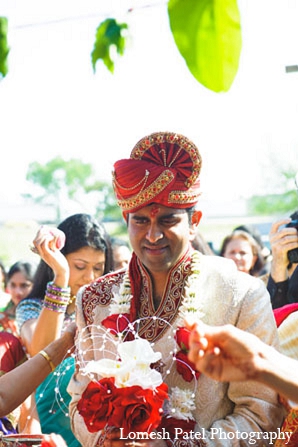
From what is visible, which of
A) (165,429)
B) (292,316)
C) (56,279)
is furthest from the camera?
(56,279)

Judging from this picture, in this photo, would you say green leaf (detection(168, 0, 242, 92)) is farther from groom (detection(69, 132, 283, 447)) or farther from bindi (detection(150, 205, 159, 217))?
bindi (detection(150, 205, 159, 217))

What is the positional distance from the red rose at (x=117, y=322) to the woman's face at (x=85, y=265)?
119 cm

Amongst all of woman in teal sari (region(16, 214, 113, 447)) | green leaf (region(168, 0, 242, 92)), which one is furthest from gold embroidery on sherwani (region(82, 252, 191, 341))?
green leaf (region(168, 0, 242, 92))

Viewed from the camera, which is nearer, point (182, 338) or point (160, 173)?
point (182, 338)

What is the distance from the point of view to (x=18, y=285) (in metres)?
→ 6.80

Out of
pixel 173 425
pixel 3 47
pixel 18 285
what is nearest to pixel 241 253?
pixel 18 285

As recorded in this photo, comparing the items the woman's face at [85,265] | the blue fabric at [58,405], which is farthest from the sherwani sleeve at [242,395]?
the woman's face at [85,265]

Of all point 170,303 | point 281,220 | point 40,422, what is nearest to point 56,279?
point 40,422

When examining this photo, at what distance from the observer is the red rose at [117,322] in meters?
2.80

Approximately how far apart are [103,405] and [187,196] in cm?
98

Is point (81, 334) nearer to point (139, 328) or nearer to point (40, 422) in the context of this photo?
point (139, 328)

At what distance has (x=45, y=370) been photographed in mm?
2916

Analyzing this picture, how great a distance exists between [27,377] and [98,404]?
28.2 inches

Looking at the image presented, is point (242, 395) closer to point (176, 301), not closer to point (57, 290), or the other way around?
point (176, 301)
